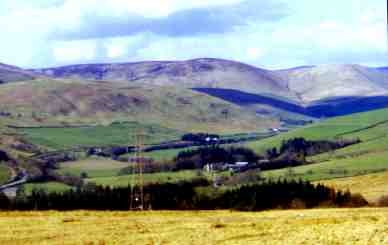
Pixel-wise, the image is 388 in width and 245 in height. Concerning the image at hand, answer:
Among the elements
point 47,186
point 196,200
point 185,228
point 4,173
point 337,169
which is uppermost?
point 4,173

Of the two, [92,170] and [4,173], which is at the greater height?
[92,170]

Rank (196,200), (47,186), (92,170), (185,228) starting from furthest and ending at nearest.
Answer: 1. (92,170)
2. (47,186)
3. (196,200)
4. (185,228)

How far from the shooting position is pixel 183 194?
61.5m

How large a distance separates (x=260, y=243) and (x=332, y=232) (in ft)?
10.3

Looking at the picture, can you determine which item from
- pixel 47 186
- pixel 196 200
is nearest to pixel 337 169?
pixel 47 186

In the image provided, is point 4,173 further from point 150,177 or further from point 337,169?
point 337,169

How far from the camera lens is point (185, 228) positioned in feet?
127

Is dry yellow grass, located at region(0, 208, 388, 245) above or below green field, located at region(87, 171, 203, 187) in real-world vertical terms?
below

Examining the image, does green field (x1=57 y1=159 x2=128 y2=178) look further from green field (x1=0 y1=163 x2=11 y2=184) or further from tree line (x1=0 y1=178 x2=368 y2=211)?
tree line (x1=0 y1=178 x2=368 y2=211)

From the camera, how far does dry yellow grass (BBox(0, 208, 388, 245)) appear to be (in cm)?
3228

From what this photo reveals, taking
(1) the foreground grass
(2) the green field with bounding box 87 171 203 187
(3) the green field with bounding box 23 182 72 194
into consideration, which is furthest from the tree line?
(2) the green field with bounding box 87 171 203 187

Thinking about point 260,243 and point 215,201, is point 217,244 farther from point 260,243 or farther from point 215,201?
point 215,201

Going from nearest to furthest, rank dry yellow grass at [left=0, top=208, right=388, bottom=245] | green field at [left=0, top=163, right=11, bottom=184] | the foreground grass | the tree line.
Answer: dry yellow grass at [left=0, top=208, right=388, bottom=245] < the tree line < the foreground grass < green field at [left=0, top=163, right=11, bottom=184]

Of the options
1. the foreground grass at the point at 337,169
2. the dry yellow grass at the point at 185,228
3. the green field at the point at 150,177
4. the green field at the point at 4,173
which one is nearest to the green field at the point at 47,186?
the green field at the point at 150,177
